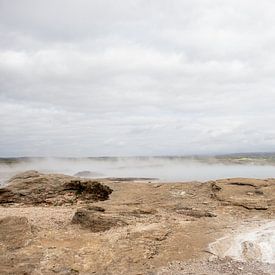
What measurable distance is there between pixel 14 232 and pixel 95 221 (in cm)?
267

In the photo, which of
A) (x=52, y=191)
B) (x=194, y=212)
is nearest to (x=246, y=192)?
(x=194, y=212)

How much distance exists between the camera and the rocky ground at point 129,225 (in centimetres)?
1188

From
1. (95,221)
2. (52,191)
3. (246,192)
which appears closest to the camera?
(95,221)

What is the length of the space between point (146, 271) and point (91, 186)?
1055 cm

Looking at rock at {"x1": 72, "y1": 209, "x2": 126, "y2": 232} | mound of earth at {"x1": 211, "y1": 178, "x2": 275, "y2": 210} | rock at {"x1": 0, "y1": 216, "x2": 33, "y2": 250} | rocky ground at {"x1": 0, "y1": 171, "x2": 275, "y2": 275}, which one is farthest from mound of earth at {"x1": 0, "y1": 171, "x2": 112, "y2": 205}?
rock at {"x1": 0, "y1": 216, "x2": 33, "y2": 250}

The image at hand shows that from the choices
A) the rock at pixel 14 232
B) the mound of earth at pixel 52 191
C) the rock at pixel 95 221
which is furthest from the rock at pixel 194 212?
the rock at pixel 14 232

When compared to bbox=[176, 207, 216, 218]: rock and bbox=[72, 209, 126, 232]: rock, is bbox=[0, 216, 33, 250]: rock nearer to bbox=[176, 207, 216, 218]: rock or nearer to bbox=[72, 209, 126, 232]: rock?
bbox=[72, 209, 126, 232]: rock

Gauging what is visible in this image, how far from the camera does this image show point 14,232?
1441cm

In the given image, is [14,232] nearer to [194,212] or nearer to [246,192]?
[194,212]

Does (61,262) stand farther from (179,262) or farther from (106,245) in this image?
(179,262)

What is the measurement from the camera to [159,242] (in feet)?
43.7

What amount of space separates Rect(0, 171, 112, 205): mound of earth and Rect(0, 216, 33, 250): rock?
549cm

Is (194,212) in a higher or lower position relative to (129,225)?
higher

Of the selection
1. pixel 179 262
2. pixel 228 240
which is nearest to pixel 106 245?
pixel 179 262
